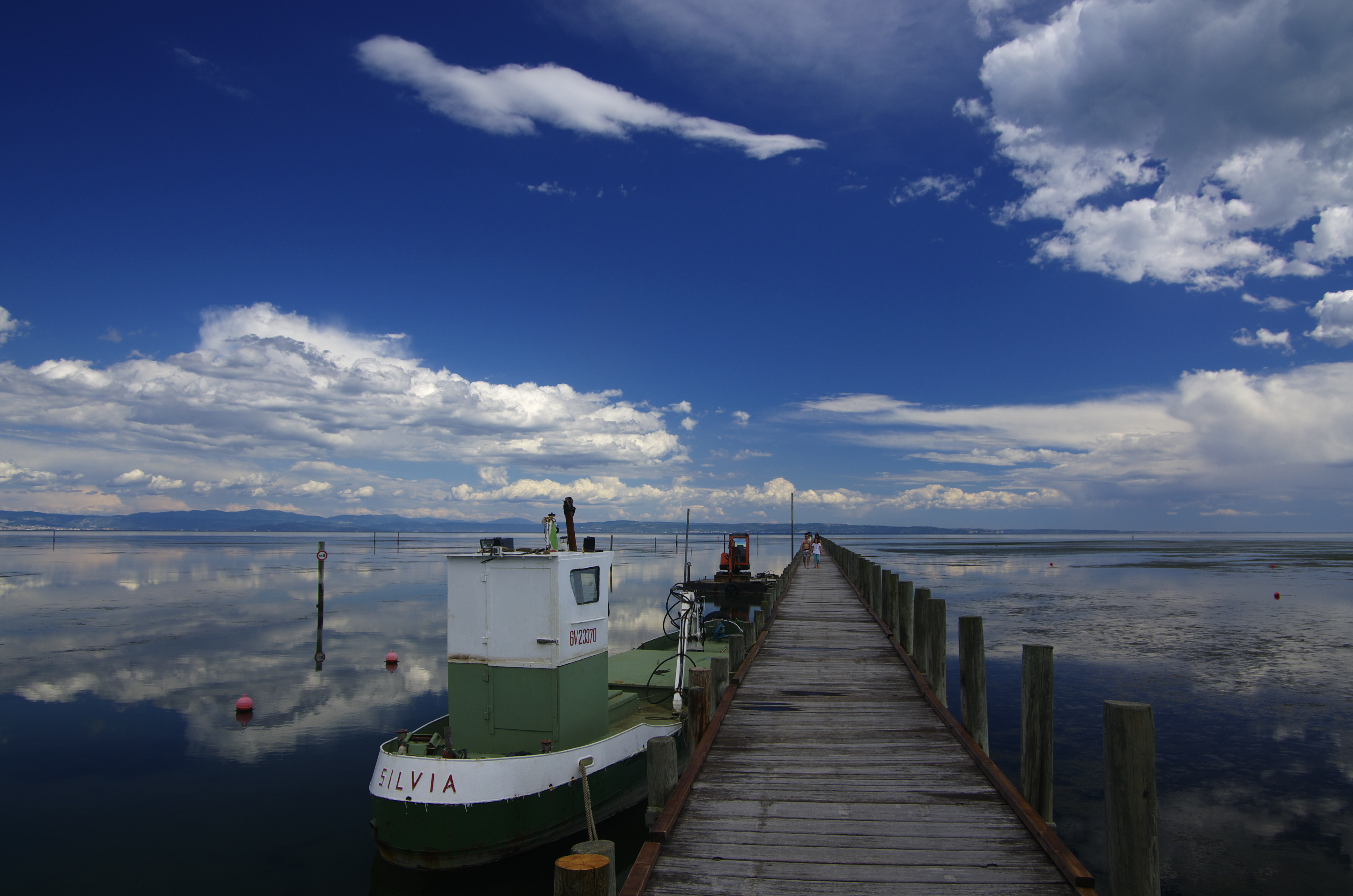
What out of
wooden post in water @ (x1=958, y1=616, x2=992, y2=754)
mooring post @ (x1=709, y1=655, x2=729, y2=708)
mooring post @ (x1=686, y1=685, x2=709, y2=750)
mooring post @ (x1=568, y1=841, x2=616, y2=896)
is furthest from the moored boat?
mooring post @ (x1=568, y1=841, x2=616, y2=896)

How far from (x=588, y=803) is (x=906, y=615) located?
7.57 m

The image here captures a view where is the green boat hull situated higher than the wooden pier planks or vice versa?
the wooden pier planks

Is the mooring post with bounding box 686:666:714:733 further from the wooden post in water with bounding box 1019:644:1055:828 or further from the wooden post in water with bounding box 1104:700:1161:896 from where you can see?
the wooden post in water with bounding box 1104:700:1161:896

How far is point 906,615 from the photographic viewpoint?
13398mm

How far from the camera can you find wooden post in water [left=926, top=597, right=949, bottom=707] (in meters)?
10.4

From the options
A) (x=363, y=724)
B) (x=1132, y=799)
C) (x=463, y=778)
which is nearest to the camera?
(x=1132, y=799)

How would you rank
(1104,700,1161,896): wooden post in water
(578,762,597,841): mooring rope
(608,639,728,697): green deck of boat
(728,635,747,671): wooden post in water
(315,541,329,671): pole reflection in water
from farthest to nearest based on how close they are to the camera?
1. (315,541,329,671): pole reflection in water
2. (608,639,728,697): green deck of boat
3. (728,635,747,671): wooden post in water
4. (578,762,597,841): mooring rope
5. (1104,700,1161,896): wooden post in water

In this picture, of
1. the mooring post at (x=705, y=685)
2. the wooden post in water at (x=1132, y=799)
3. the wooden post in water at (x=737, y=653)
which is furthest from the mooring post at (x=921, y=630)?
the wooden post in water at (x=1132, y=799)

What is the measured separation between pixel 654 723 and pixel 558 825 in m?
2.56

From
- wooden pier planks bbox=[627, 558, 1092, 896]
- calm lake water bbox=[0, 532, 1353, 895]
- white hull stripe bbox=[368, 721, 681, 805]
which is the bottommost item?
calm lake water bbox=[0, 532, 1353, 895]

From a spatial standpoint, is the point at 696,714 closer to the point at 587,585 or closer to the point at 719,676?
the point at 719,676

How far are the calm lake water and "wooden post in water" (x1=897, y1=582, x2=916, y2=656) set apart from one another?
2.72 m

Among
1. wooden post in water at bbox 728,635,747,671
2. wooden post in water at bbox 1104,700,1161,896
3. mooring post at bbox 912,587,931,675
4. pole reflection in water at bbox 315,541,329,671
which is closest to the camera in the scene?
wooden post in water at bbox 1104,700,1161,896

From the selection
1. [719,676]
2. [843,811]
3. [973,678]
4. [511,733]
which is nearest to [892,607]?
[973,678]
